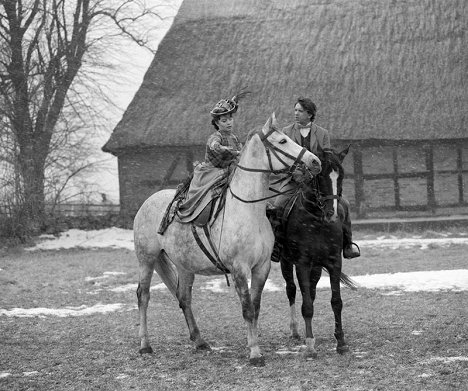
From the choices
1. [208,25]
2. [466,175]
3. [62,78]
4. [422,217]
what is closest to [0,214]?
[62,78]

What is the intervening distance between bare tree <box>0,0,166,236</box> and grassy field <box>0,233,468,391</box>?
9.78 metres

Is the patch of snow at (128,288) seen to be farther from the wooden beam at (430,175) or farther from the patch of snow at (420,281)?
the wooden beam at (430,175)

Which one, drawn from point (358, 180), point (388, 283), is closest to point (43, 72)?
point (358, 180)

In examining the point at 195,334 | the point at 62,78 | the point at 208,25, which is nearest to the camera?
the point at 195,334

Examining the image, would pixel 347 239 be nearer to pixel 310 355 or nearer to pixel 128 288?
pixel 310 355

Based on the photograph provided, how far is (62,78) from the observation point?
24.0 meters

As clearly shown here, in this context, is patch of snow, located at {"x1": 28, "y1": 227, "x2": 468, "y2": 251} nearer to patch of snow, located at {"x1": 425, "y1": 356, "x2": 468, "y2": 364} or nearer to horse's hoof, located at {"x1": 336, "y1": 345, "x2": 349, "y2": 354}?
horse's hoof, located at {"x1": 336, "y1": 345, "x2": 349, "y2": 354}

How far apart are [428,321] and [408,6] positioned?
58.6ft

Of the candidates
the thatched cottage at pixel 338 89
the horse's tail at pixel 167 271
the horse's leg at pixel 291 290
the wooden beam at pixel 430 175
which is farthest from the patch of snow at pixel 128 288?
the wooden beam at pixel 430 175

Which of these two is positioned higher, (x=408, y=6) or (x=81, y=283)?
(x=408, y=6)

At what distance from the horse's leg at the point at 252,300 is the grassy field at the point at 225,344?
0.49 feet

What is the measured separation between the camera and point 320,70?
77.3 ft

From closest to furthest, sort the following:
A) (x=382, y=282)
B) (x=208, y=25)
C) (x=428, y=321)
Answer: (x=428, y=321) → (x=382, y=282) → (x=208, y=25)

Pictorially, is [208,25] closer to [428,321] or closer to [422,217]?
[422,217]
